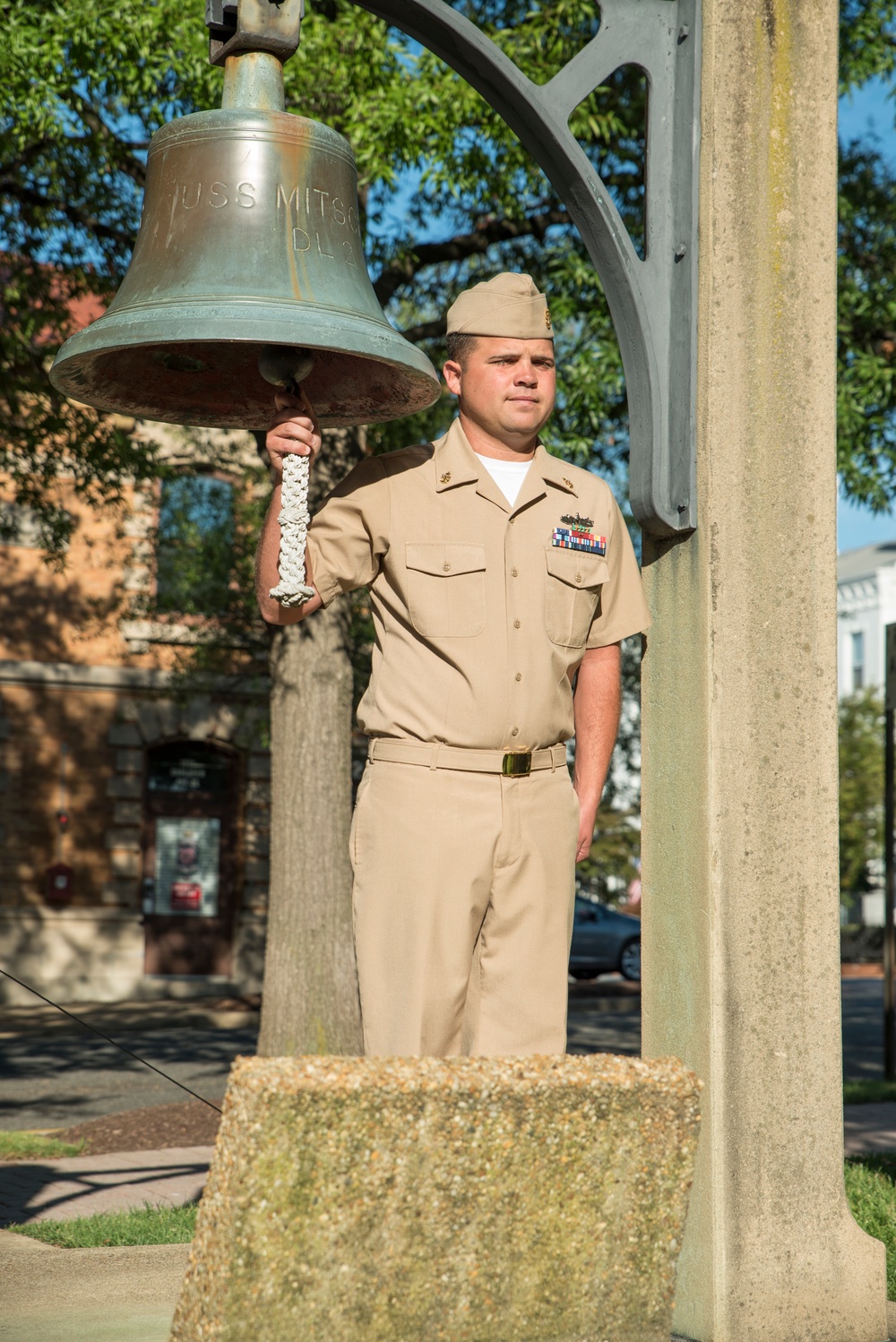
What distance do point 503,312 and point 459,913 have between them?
51.9 inches

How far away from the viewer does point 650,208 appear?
3621 mm

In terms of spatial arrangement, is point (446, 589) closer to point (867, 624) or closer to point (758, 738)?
point (758, 738)

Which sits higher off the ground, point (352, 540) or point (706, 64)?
point (706, 64)

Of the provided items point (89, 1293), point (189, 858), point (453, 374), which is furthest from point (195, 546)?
point (453, 374)

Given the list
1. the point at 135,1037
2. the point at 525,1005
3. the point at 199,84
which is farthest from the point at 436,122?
the point at 135,1037

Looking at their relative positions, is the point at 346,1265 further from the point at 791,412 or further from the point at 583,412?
the point at 583,412

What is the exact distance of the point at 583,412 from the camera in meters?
9.38

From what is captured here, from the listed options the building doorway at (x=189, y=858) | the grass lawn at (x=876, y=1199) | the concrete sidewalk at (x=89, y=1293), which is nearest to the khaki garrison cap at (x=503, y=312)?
the concrete sidewalk at (x=89, y=1293)

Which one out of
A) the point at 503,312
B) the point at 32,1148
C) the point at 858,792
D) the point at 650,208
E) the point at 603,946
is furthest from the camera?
the point at 858,792

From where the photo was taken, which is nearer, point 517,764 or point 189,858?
point 517,764

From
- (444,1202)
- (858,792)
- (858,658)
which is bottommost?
(444,1202)

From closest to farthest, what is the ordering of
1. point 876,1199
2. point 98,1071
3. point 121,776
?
point 876,1199 < point 98,1071 < point 121,776

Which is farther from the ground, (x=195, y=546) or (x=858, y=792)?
(x=195, y=546)

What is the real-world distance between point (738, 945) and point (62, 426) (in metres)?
8.47
